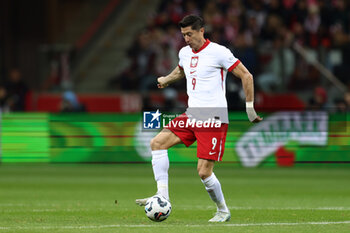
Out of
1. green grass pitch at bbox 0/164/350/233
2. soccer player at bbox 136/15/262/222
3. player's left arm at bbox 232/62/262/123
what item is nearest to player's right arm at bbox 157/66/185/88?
soccer player at bbox 136/15/262/222

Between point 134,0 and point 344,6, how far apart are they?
352 inches

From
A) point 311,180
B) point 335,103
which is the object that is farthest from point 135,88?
point 311,180

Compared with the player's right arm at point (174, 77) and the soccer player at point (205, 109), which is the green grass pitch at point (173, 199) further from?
the player's right arm at point (174, 77)

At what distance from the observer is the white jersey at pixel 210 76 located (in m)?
9.78

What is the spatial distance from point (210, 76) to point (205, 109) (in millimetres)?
368

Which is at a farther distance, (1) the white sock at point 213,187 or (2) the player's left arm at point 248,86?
(1) the white sock at point 213,187

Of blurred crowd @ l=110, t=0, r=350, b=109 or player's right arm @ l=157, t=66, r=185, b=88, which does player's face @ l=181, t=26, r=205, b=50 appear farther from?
blurred crowd @ l=110, t=0, r=350, b=109

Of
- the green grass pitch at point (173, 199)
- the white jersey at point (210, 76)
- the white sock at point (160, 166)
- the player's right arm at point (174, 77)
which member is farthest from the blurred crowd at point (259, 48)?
the white sock at point (160, 166)

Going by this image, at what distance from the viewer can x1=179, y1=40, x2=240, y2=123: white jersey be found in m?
9.78

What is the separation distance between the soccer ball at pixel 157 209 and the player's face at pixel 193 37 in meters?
1.75

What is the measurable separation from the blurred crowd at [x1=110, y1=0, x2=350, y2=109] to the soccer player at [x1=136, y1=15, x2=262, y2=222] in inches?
455

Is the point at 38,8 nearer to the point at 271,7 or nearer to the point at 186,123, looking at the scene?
the point at 271,7

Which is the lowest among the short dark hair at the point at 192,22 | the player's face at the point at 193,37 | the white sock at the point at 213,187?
the white sock at the point at 213,187

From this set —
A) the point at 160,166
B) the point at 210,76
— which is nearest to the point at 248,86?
the point at 210,76
